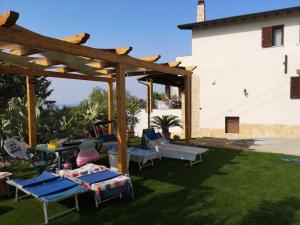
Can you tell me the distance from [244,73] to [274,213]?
12.7 m

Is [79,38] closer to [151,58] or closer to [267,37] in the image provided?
[151,58]

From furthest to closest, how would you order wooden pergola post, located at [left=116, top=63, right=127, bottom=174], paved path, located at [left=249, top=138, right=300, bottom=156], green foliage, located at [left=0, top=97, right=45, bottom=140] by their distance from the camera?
1. paved path, located at [left=249, top=138, right=300, bottom=156]
2. green foliage, located at [left=0, top=97, right=45, bottom=140]
3. wooden pergola post, located at [left=116, top=63, right=127, bottom=174]

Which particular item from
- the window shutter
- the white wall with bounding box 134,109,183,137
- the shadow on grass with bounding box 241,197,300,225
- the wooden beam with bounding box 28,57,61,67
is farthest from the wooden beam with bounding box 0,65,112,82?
the window shutter

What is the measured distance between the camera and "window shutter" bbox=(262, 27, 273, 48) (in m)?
16.1

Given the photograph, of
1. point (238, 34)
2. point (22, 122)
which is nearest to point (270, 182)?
point (22, 122)

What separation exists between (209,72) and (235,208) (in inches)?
523

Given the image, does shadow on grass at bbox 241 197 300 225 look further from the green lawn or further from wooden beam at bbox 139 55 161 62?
wooden beam at bbox 139 55 161 62

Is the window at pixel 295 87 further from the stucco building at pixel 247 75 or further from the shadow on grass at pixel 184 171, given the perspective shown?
the shadow on grass at pixel 184 171

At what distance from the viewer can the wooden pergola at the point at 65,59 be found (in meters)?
4.92

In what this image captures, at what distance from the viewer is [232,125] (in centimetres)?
1766

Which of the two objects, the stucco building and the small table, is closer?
the small table

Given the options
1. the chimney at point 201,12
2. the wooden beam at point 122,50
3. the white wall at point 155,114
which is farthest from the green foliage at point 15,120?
the chimney at point 201,12

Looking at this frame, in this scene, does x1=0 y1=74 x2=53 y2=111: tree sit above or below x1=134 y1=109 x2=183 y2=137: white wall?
above

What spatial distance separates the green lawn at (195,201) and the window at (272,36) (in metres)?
9.73
